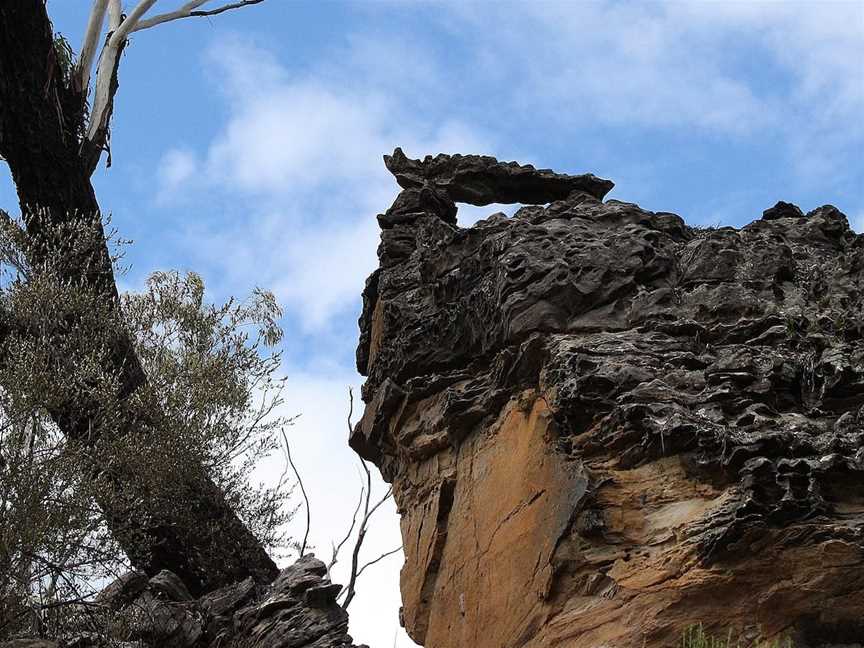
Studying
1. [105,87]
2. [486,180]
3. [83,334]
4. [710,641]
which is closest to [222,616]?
[83,334]

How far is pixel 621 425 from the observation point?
357 inches

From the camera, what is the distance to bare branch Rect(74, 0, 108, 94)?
704 inches

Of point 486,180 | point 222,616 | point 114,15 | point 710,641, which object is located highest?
point 114,15

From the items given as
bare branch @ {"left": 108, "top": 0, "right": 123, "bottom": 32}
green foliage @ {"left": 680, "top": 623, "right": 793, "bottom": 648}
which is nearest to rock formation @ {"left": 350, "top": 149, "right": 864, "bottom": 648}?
green foliage @ {"left": 680, "top": 623, "right": 793, "bottom": 648}

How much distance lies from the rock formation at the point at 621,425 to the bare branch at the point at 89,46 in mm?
7588

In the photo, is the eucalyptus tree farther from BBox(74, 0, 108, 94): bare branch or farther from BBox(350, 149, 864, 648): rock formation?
BBox(350, 149, 864, 648): rock formation

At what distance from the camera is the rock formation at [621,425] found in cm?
800

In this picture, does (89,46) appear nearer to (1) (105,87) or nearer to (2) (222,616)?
(1) (105,87)

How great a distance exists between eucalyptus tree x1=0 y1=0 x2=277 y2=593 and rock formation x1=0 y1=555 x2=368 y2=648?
0.57m

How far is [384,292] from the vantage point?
1218cm

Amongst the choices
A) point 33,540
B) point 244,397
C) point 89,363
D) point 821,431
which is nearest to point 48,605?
point 33,540

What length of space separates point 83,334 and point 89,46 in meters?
6.58

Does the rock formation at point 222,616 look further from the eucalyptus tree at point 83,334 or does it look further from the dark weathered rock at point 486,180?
the dark weathered rock at point 486,180

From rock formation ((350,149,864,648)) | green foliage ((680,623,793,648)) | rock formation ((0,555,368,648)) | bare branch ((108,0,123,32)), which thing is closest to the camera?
green foliage ((680,623,793,648))
